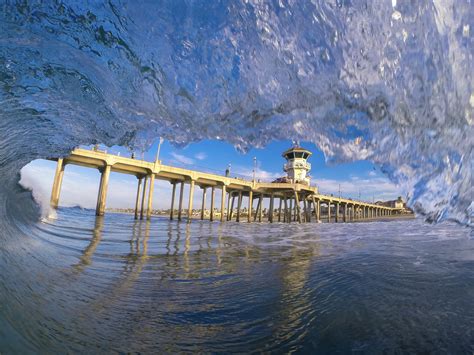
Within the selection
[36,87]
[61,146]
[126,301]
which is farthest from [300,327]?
[61,146]

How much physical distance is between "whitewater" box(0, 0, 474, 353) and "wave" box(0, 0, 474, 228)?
2 cm

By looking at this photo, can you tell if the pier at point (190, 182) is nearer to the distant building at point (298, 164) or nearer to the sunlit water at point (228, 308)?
the distant building at point (298, 164)

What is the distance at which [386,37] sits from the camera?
286 cm

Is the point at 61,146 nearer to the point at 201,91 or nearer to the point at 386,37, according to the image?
the point at 201,91

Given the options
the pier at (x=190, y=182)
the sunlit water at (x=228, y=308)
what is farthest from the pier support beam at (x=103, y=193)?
the sunlit water at (x=228, y=308)

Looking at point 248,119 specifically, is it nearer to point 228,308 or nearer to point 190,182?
point 228,308

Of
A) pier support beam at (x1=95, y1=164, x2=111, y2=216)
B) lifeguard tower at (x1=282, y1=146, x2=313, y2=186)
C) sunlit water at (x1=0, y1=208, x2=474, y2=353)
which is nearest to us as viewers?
sunlit water at (x1=0, y1=208, x2=474, y2=353)

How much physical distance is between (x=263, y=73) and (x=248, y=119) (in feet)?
4.54

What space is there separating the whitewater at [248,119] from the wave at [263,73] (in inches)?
0.8

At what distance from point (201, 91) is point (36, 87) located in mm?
2226

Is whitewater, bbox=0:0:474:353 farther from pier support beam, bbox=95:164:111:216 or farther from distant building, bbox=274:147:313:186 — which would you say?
distant building, bbox=274:147:313:186

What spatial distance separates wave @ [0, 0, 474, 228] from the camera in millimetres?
2617

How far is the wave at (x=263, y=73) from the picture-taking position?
2.62 metres

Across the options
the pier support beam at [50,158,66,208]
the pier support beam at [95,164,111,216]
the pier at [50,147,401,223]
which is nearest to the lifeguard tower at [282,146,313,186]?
the pier at [50,147,401,223]
